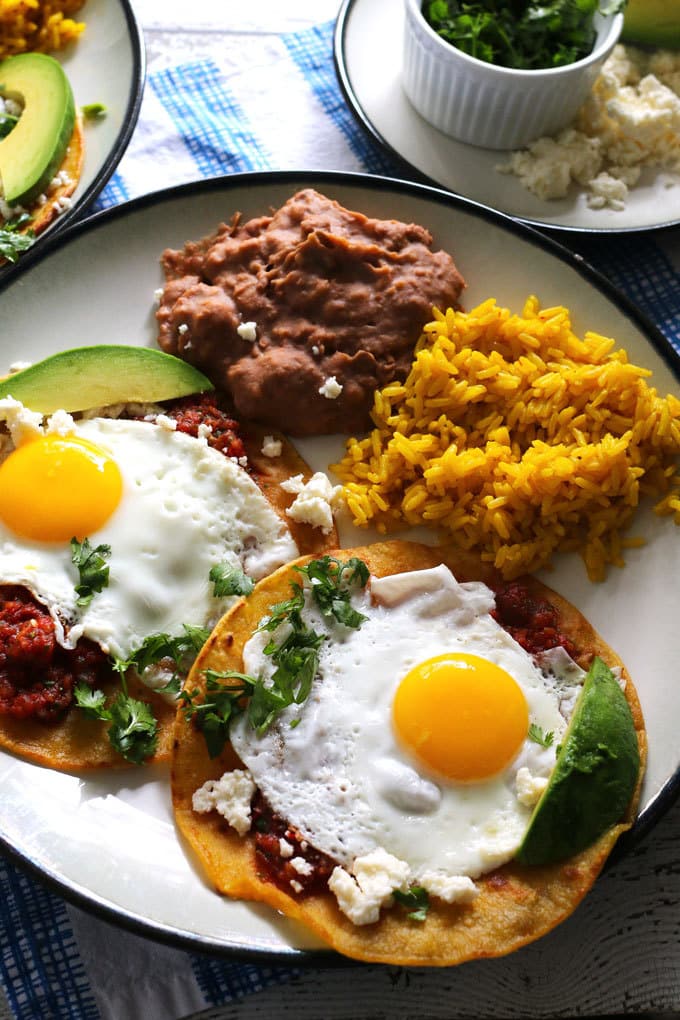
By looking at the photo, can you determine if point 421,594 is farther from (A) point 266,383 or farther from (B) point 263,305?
(B) point 263,305

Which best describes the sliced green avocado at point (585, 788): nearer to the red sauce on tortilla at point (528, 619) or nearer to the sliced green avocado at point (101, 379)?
the red sauce on tortilla at point (528, 619)

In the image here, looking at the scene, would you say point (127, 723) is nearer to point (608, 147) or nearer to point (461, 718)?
point (461, 718)

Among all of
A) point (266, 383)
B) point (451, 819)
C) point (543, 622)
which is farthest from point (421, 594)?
point (266, 383)

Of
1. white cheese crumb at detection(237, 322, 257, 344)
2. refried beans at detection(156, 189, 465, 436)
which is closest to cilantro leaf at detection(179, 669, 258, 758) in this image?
refried beans at detection(156, 189, 465, 436)

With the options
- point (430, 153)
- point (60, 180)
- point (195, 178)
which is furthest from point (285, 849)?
point (195, 178)

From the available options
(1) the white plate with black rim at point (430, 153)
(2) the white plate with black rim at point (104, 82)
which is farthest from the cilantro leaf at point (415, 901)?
(2) the white plate with black rim at point (104, 82)

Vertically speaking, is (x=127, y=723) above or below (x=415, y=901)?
above

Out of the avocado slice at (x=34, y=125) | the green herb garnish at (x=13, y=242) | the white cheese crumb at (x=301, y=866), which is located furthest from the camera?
the avocado slice at (x=34, y=125)
